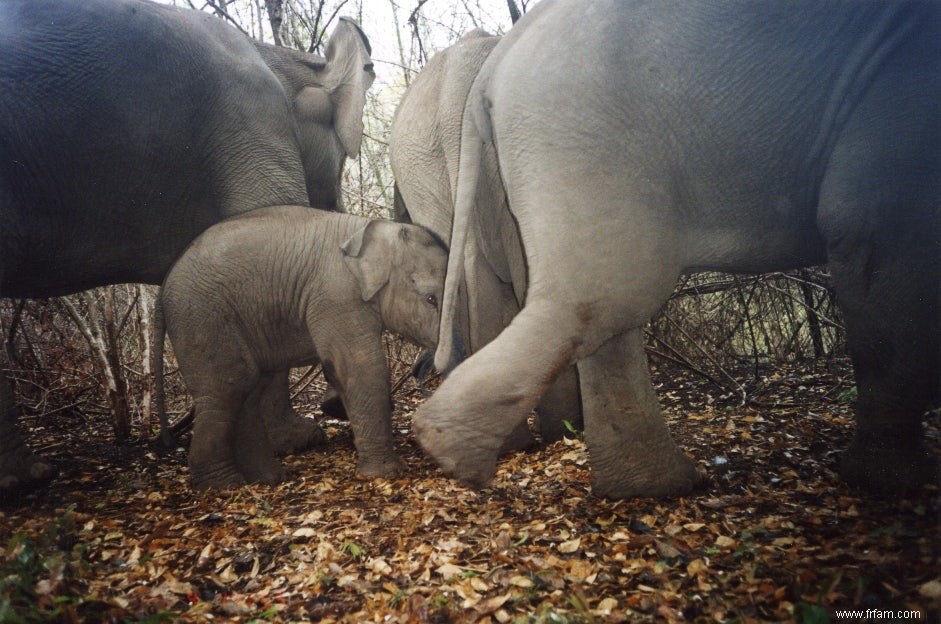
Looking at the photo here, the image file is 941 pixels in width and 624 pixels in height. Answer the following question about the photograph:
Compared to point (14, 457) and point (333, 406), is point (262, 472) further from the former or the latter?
point (14, 457)

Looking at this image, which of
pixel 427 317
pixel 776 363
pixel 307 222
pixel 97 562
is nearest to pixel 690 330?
pixel 776 363

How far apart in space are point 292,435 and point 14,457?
133 centimetres

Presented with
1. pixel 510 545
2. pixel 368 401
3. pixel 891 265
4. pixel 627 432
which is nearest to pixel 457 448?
pixel 510 545

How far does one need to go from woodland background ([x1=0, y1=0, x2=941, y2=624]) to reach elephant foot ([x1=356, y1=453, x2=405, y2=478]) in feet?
0.18

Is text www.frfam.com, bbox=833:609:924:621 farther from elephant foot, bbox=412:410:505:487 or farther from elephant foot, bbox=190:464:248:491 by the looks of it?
elephant foot, bbox=190:464:248:491

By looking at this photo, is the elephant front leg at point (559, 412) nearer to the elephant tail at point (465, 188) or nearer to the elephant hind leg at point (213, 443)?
the elephant tail at point (465, 188)

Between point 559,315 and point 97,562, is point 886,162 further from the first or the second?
point 97,562

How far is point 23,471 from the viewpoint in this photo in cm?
269

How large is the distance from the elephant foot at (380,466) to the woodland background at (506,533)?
0.18 feet

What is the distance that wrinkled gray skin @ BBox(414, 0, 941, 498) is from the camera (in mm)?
1919

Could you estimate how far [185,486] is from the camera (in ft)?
9.98

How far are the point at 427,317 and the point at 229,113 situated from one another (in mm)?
1356

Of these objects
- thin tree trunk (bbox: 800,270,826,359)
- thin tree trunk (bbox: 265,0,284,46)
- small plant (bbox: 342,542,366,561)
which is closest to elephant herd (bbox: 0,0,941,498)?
small plant (bbox: 342,542,366,561)

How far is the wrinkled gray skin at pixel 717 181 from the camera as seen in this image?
1.92 m
